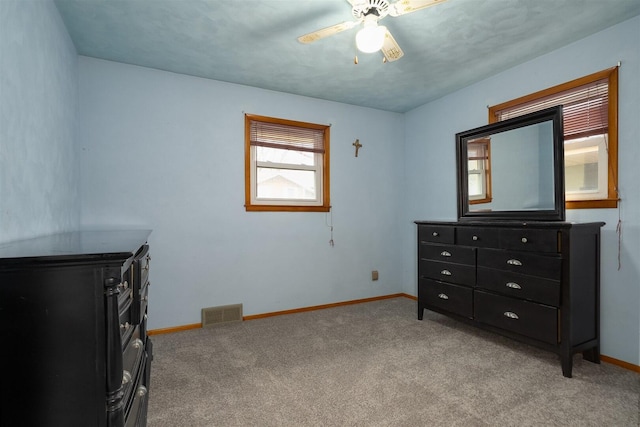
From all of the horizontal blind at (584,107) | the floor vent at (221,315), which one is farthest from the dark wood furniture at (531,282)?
the floor vent at (221,315)

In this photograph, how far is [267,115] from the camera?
3500 millimetres

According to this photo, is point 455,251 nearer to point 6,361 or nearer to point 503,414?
point 503,414

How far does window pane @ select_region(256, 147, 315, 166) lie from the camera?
353cm

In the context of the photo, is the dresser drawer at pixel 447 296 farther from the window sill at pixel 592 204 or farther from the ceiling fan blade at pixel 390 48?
the ceiling fan blade at pixel 390 48

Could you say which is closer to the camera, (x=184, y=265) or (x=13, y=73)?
(x=13, y=73)

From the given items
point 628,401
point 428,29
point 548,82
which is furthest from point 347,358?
point 548,82

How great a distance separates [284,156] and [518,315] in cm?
268

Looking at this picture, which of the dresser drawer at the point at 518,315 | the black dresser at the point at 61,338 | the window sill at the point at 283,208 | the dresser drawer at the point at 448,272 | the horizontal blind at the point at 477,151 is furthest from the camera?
the window sill at the point at 283,208

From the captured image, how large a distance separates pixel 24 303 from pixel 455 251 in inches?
115

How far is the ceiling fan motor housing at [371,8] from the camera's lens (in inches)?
72.1

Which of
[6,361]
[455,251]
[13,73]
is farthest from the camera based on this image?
[455,251]

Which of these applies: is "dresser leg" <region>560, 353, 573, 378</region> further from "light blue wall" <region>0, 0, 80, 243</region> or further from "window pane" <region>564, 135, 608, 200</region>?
"light blue wall" <region>0, 0, 80, 243</region>

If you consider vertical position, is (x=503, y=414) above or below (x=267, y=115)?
below

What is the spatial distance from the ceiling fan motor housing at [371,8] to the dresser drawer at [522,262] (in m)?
1.96
